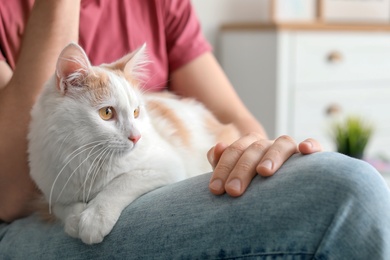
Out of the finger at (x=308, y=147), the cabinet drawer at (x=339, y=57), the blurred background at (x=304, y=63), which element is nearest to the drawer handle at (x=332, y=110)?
the blurred background at (x=304, y=63)

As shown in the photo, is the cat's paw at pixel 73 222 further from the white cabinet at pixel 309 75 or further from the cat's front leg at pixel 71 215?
the white cabinet at pixel 309 75

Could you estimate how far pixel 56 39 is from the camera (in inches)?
42.3

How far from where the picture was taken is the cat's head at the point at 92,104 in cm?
90

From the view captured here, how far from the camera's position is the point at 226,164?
87 centimetres

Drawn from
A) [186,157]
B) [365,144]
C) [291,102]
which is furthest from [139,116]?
[291,102]

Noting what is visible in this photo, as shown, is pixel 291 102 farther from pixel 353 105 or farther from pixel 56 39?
pixel 56 39

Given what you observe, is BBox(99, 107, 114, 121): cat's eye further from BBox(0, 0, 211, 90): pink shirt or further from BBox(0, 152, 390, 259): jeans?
BBox(0, 0, 211, 90): pink shirt

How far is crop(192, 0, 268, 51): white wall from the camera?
2.50 m

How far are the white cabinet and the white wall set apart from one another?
7 centimetres

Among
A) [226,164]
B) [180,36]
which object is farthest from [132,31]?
[226,164]

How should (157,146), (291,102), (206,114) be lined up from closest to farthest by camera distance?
(157,146) < (206,114) < (291,102)

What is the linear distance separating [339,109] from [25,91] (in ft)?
5.27

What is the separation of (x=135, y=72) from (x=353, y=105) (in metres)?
1.53

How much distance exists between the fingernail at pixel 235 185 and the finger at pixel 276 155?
3cm
